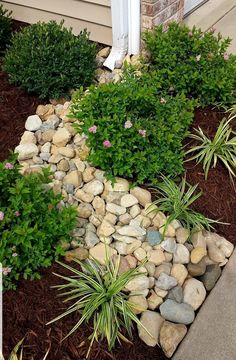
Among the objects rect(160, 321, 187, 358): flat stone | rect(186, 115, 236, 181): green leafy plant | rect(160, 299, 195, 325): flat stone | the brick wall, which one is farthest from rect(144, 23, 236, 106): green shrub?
rect(160, 321, 187, 358): flat stone

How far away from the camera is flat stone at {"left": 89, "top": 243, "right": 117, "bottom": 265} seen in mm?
2246

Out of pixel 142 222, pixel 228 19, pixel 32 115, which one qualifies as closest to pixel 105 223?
pixel 142 222

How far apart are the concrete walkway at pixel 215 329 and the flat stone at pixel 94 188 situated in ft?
2.94

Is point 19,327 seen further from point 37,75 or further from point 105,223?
point 37,75

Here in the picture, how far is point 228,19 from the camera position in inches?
171

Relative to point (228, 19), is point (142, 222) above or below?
below

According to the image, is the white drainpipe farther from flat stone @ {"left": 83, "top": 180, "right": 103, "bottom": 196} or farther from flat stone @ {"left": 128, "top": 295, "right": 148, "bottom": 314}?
flat stone @ {"left": 128, "top": 295, "right": 148, "bottom": 314}

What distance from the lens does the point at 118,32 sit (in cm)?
345

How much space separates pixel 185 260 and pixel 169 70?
1458 mm

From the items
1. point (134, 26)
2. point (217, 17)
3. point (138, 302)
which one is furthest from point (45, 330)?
point (217, 17)

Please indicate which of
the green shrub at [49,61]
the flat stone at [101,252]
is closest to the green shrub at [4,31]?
the green shrub at [49,61]

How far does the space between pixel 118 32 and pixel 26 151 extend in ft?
4.58

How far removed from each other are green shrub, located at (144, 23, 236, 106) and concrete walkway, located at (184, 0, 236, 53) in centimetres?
102

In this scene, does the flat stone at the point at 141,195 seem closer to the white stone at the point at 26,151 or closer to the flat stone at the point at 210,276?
the flat stone at the point at 210,276
